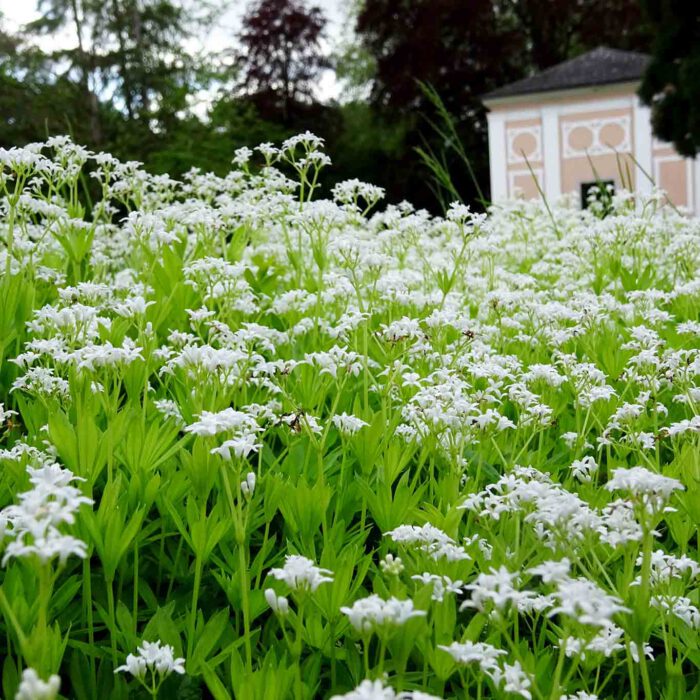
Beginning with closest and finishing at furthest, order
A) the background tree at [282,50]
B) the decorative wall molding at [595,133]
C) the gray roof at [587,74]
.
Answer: the gray roof at [587,74], the decorative wall molding at [595,133], the background tree at [282,50]

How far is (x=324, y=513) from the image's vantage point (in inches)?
90.6

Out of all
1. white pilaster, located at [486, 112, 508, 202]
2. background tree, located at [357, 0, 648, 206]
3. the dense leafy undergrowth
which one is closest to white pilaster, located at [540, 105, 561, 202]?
white pilaster, located at [486, 112, 508, 202]

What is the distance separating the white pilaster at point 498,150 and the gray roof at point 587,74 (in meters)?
0.77

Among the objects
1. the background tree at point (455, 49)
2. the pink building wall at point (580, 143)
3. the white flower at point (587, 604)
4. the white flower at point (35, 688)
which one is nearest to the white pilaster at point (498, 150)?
the pink building wall at point (580, 143)

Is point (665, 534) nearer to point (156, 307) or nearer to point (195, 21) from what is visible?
point (156, 307)

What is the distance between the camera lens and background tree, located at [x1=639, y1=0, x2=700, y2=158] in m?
20.2

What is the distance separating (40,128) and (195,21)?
42.6 feet

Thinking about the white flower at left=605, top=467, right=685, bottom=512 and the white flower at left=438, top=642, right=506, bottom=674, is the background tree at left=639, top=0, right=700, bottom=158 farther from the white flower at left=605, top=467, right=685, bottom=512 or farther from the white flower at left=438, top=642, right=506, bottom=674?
the white flower at left=438, top=642, right=506, bottom=674

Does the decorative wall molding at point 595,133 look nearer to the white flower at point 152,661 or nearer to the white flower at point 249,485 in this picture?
the white flower at point 249,485

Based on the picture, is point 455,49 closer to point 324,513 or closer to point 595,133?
point 595,133

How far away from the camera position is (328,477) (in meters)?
2.82

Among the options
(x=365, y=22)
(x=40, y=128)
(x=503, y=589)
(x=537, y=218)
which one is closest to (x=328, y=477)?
(x=503, y=589)

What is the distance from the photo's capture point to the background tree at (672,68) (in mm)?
20156

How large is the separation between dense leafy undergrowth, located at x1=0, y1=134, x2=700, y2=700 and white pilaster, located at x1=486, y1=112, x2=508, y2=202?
82.2 ft
